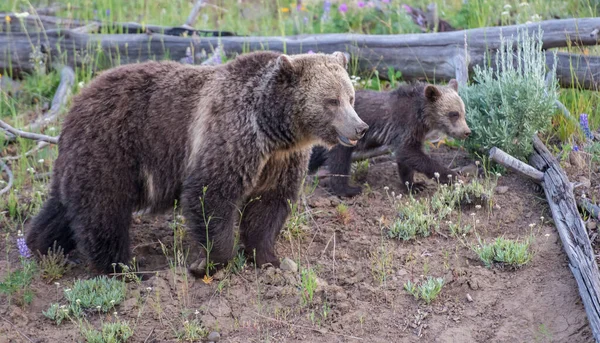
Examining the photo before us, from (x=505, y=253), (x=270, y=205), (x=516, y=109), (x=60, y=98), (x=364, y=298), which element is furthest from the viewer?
(x=60, y=98)

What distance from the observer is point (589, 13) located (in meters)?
8.27

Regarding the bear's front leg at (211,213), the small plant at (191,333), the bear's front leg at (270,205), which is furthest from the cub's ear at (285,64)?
the small plant at (191,333)

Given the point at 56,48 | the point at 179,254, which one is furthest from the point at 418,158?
the point at 56,48

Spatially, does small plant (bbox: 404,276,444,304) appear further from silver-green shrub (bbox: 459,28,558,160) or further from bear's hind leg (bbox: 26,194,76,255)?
bear's hind leg (bbox: 26,194,76,255)

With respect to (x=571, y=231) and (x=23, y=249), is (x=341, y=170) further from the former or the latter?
(x=23, y=249)

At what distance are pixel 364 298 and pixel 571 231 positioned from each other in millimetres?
1489

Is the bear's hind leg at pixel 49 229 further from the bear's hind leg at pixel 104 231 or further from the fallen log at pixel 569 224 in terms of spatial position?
the fallen log at pixel 569 224

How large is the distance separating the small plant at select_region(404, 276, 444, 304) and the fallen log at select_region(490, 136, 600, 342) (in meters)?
0.85

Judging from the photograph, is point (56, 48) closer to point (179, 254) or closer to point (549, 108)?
point (179, 254)

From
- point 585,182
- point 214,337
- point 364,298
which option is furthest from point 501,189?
point 214,337

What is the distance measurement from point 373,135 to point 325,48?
143 cm

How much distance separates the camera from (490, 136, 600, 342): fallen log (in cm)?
460

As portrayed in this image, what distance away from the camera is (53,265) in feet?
18.5

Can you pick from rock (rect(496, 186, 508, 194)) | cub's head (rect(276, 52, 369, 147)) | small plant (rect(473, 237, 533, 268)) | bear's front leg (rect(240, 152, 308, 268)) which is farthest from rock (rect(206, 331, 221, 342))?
rock (rect(496, 186, 508, 194))
